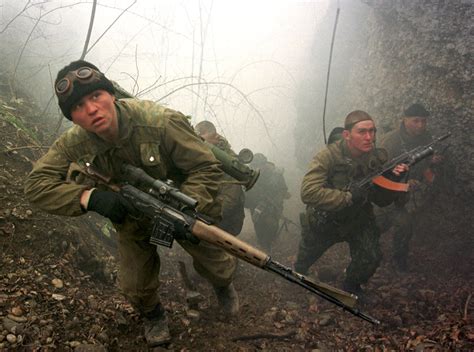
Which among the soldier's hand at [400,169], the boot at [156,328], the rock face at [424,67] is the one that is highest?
the rock face at [424,67]

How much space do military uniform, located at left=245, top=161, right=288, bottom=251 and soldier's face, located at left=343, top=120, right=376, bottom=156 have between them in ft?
9.62

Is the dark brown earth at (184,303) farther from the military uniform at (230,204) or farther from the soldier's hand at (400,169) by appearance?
the soldier's hand at (400,169)

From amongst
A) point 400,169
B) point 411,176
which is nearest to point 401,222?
point 411,176

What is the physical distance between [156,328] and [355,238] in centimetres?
285

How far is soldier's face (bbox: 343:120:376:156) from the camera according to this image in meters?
4.53

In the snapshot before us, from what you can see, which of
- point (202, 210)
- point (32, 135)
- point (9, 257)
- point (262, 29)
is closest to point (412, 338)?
point (202, 210)

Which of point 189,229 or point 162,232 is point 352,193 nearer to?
point 189,229

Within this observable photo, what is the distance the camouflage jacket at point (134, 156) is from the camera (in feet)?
9.37

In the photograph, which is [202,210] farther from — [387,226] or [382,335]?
[387,226]

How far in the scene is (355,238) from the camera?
4734 mm

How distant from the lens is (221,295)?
383 cm

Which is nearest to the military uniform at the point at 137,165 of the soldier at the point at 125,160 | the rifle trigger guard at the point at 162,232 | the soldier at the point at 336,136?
the soldier at the point at 125,160

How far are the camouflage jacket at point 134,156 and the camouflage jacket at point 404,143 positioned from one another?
399 cm

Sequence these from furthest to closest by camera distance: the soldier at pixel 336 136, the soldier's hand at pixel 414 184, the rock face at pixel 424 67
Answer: the soldier's hand at pixel 414 184
the rock face at pixel 424 67
the soldier at pixel 336 136
